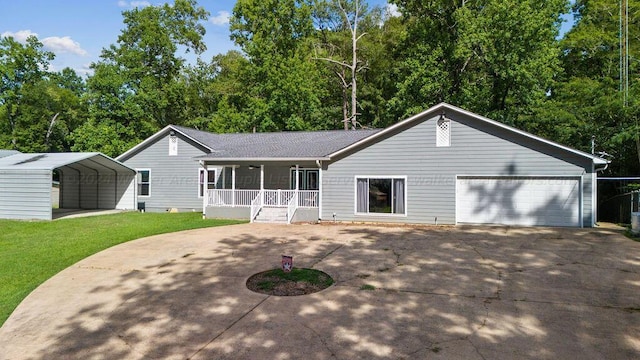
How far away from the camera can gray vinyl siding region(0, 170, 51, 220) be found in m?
15.0

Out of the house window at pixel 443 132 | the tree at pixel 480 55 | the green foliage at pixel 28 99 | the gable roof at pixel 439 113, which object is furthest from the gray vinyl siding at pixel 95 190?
the green foliage at pixel 28 99

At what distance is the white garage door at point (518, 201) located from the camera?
12.6m

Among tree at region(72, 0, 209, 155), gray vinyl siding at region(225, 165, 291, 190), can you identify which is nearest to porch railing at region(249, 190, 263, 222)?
gray vinyl siding at region(225, 165, 291, 190)

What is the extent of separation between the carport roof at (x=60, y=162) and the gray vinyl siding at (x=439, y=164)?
1083 cm

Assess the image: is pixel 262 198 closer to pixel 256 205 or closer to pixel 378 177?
pixel 256 205

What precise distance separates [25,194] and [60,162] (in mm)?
1784

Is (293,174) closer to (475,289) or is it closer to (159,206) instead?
(159,206)

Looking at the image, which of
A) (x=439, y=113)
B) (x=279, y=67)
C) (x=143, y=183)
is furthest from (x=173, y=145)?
(x=439, y=113)

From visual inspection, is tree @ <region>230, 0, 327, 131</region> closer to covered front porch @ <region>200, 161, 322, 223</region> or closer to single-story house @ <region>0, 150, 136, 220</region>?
covered front porch @ <region>200, 161, 322, 223</region>

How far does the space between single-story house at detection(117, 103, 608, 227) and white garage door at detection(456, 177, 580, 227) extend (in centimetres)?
3

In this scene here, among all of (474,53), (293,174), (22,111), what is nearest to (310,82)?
(474,53)

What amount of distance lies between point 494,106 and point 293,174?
44.8 ft

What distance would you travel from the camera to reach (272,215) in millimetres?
15195

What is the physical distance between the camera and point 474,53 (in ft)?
72.7
